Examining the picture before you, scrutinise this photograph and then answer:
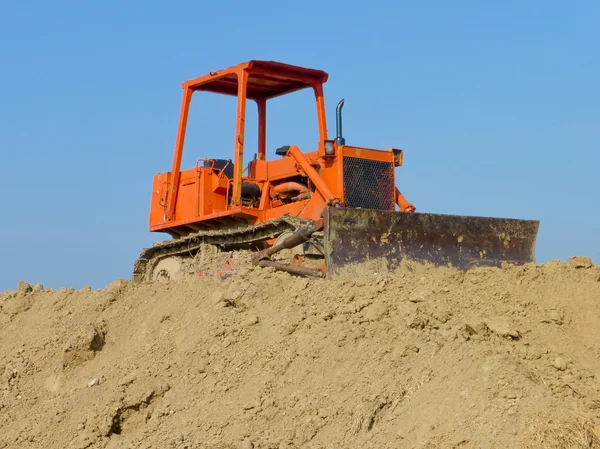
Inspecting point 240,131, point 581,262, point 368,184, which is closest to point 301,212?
point 368,184

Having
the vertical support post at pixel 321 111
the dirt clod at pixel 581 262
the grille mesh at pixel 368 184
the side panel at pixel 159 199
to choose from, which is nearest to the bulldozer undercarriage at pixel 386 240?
the grille mesh at pixel 368 184

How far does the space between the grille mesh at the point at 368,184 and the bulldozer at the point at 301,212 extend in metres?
0.01

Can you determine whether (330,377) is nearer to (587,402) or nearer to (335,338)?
(335,338)

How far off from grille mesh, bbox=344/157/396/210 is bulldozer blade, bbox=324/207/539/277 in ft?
4.61

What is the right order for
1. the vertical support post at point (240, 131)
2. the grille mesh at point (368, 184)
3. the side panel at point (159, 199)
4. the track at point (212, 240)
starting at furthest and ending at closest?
the side panel at point (159, 199)
the vertical support post at point (240, 131)
the grille mesh at point (368, 184)
the track at point (212, 240)

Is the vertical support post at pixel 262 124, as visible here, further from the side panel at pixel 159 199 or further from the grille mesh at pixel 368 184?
the grille mesh at pixel 368 184

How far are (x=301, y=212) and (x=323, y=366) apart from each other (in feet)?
14.4

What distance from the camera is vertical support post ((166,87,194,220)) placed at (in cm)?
1233

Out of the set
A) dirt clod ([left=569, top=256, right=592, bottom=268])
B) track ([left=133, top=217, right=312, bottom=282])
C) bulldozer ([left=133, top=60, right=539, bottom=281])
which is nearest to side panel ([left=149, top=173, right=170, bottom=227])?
bulldozer ([left=133, top=60, right=539, bottom=281])

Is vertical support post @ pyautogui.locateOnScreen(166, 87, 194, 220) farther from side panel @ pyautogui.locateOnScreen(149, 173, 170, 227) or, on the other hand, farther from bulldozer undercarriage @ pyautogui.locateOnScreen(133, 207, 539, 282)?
bulldozer undercarriage @ pyautogui.locateOnScreen(133, 207, 539, 282)

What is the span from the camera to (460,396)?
19.6ft

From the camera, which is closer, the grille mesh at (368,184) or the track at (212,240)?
the track at (212,240)

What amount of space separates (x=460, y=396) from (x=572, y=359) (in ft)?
3.54

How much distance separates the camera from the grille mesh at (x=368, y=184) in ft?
36.2
